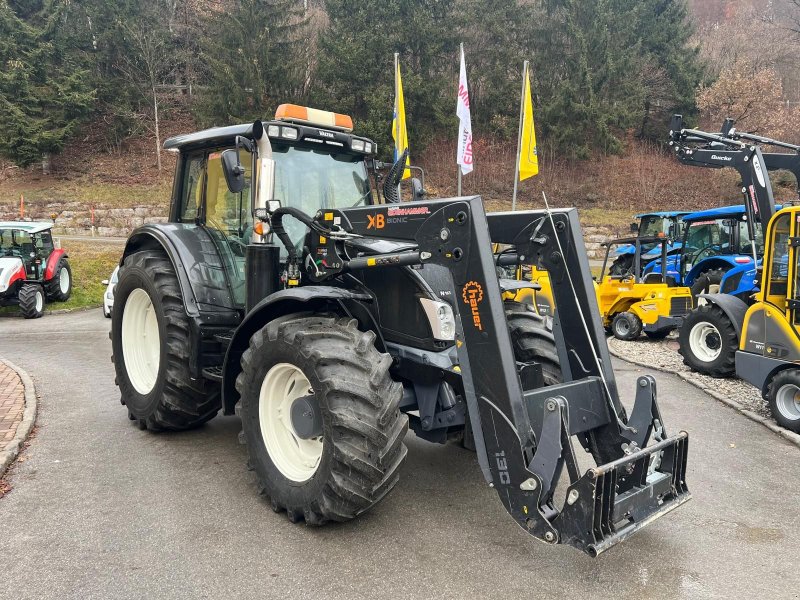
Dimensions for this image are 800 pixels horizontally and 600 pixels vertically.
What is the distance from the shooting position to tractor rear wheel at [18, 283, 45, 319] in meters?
13.8

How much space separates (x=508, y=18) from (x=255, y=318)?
3416 cm

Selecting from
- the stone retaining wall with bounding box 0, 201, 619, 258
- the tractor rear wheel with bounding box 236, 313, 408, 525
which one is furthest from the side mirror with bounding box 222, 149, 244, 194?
the stone retaining wall with bounding box 0, 201, 619, 258

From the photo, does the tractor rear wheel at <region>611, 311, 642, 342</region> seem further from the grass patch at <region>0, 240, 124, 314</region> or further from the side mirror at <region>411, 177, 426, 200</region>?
the grass patch at <region>0, 240, 124, 314</region>

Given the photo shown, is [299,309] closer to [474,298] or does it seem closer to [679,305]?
[474,298]

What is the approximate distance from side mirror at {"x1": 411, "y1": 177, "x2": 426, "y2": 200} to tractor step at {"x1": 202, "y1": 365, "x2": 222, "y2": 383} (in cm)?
224

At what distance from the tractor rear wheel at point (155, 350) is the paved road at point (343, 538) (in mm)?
281

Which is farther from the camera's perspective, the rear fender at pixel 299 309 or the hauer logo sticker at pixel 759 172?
the hauer logo sticker at pixel 759 172

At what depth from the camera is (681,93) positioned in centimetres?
3388

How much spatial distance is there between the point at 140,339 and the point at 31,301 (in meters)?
10.0

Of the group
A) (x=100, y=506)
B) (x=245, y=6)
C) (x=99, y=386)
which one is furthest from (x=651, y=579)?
(x=245, y=6)

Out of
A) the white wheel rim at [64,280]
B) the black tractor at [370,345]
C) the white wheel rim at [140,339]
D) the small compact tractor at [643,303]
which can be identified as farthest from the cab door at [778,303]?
the white wheel rim at [64,280]

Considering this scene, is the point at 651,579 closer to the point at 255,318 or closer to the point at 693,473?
the point at 693,473

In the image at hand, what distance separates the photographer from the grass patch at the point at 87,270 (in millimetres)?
16094

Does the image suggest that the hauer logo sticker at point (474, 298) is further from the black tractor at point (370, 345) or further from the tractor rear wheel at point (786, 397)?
the tractor rear wheel at point (786, 397)
